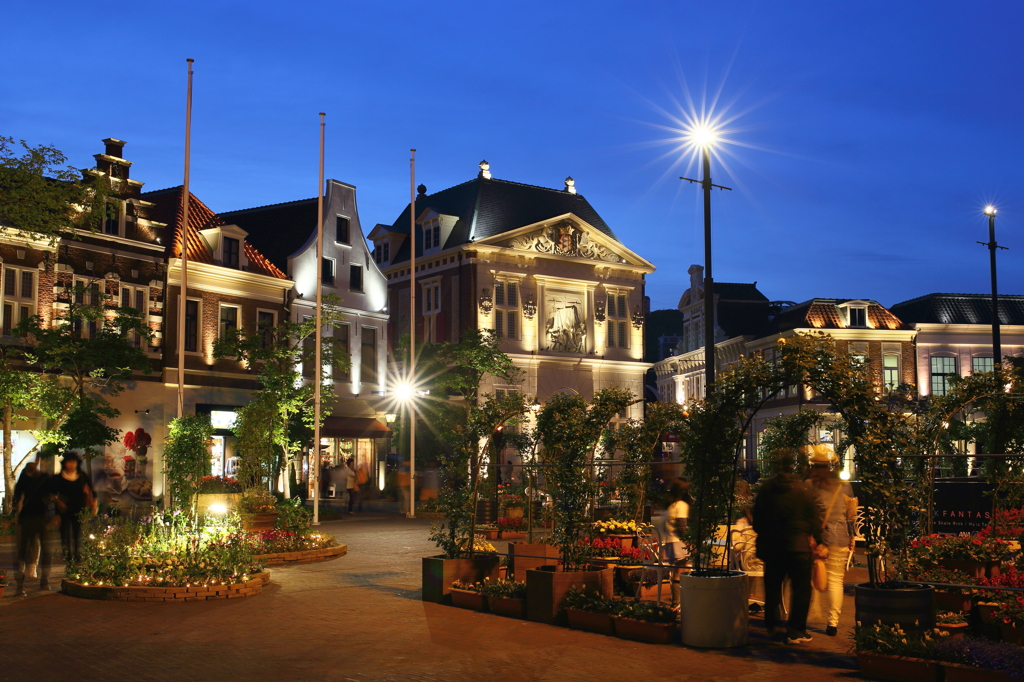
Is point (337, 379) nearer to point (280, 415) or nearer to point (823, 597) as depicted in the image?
point (280, 415)

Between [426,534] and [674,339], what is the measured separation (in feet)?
250

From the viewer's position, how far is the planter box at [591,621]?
12156 mm

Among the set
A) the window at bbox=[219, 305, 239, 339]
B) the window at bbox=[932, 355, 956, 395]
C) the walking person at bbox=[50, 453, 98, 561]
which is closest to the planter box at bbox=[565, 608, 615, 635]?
the walking person at bbox=[50, 453, 98, 561]

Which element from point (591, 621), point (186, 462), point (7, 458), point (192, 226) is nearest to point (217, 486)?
point (186, 462)

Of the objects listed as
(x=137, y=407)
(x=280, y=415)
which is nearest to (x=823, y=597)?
(x=280, y=415)

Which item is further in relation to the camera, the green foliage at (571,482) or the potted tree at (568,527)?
the green foliage at (571,482)

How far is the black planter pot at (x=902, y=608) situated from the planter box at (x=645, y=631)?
2220 millimetres

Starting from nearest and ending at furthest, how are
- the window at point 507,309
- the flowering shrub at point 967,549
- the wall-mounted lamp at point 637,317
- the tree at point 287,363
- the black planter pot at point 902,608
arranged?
the black planter pot at point 902,608 < the flowering shrub at point 967,549 < the tree at point 287,363 < the window at point 507,309 < the wall-mounted lamp at point 637,317

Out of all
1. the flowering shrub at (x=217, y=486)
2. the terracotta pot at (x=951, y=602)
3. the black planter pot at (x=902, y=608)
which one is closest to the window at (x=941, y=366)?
the flowering shrub at (x=217, y=486)

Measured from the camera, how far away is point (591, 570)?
44.2 feet

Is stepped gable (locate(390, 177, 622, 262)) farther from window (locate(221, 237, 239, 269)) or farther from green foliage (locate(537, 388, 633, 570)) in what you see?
green foliage (locate(537, 388, 633, 570))

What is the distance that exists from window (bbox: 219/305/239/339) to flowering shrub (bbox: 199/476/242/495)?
1670 cm

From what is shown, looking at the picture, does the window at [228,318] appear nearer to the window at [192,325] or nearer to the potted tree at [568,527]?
the window at [192,325]

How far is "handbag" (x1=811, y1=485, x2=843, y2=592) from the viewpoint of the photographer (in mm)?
11555
